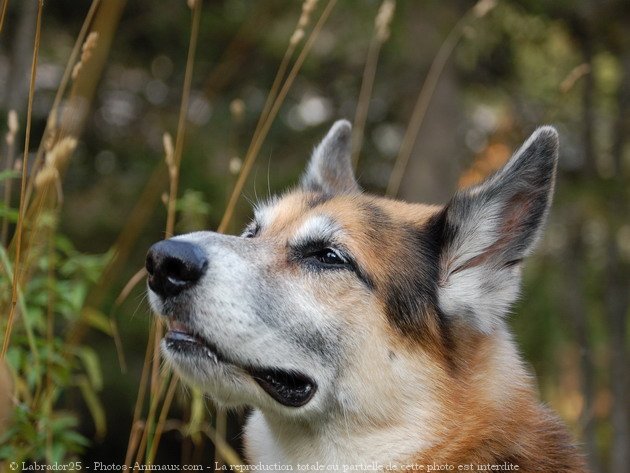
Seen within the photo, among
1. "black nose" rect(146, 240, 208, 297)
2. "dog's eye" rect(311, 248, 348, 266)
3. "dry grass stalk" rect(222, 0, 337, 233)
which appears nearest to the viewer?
"black nose" rect(146, 240, 208, 297)

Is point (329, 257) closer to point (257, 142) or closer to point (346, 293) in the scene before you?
point (346, 293)

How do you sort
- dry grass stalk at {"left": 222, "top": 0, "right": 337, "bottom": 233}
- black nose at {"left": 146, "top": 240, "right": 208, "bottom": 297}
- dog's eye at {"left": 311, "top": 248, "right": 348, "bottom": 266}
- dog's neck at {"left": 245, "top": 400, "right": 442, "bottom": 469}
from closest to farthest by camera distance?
black nose at {"left": 146, "top": 240, "right": 208, "bottom": 297} → dog's neck at {"left": 245, "top": 400, "right": 442, "bottom": 469} → dog's eye at {"left": 311, "top": 248, "right": 348, "bottom": 266} → dry grass stalk at {"left": 222, "top": 0, "right": 337, "bottom": 233}

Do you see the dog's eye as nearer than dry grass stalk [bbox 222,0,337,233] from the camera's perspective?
Yes

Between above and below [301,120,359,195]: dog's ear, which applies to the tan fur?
below

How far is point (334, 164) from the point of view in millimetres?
4559

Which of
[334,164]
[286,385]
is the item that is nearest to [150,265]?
[286,385]

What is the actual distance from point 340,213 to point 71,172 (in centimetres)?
672

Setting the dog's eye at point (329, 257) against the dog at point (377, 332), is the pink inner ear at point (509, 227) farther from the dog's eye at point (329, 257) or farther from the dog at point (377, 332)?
the dog's eye at point (329, 257)

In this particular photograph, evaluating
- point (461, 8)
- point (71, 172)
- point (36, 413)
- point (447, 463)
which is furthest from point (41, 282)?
point (461, 8)

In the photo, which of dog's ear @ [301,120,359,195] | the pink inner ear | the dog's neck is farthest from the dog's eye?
dog's ear @ [301,120,359,195]

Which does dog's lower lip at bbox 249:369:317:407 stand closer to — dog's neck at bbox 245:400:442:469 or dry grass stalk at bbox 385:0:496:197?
dog's neck at bbox 245:400:442:469

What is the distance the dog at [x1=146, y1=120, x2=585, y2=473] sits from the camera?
3.04 metres

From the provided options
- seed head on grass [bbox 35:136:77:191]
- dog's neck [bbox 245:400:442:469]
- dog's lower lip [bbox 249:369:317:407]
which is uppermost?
seed head on grass [bbox 35:136:77:191]

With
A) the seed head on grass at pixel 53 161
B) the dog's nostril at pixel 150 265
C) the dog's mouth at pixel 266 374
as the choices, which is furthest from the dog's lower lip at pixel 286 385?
the seed head on grass at pixel 53 161
